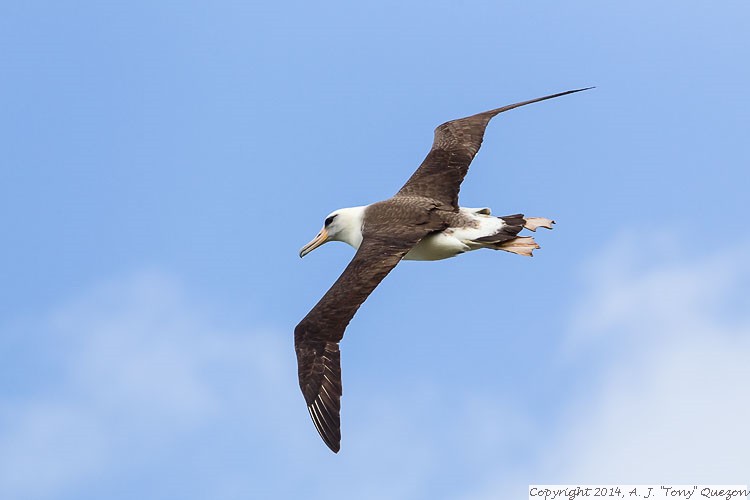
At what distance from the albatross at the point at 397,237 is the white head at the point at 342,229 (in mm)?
12

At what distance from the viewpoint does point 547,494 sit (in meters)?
13.1

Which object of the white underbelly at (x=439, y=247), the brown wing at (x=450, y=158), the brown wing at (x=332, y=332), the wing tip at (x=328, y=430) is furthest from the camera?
the brown wing at (x=450, y=158)

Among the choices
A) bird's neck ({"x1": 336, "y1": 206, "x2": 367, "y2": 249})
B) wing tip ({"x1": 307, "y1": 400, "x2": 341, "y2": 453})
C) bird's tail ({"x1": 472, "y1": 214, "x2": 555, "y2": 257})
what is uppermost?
bird's neck ({"x1": 336, "y1": 206, "x2": 367, "y2": 249})

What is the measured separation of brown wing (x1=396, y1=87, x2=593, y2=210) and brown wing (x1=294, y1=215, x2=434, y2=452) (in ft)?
5.90

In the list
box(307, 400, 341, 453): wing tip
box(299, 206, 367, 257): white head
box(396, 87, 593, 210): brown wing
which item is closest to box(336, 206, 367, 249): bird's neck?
box(299, 206, 367, 257): white head

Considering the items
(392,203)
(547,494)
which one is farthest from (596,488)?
(392,203)

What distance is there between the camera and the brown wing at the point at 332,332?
40.2ft

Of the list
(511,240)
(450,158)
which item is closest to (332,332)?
(511,240)

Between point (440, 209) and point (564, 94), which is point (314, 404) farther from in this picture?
point (564, 94)

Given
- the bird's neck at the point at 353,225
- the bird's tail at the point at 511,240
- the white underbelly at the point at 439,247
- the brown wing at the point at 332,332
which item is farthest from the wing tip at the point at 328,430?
the bird's neck at the point at 353,225

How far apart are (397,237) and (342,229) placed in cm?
171

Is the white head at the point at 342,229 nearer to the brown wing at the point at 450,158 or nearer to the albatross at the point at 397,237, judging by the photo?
the albatross at the point at 397,237

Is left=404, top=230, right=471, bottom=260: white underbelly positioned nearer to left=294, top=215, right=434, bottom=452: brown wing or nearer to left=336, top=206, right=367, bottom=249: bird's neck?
left=294, top=215, right=434, bottom=452: brown wing

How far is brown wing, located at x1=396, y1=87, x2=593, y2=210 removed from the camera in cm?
1541
